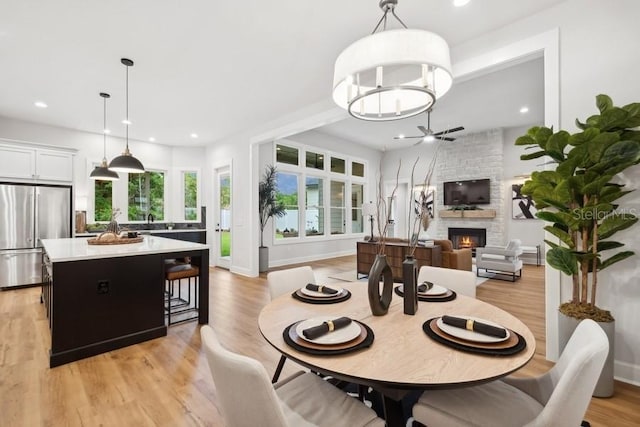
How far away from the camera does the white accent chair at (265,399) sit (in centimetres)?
85

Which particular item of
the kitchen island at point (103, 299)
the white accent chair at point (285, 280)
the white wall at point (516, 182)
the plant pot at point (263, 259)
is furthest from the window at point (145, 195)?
the white wall at point (516, 182)

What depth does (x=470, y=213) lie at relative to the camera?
746 centimetres

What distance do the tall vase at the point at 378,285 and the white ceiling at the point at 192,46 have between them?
2208 mm

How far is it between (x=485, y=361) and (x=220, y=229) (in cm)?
668

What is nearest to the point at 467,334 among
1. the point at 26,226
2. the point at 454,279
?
the point at 454,279

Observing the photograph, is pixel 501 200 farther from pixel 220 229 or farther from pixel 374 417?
pixel 374 417

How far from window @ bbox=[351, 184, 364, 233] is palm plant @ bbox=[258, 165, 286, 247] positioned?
121 inches

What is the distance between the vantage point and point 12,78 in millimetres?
3627

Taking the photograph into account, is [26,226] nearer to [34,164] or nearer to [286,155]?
[34,164]

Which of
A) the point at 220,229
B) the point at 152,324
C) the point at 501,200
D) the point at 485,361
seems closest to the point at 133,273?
the point at 152,324

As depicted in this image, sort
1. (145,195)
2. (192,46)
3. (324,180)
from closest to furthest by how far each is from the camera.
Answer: (192,46) → (145,195) → (324,180)

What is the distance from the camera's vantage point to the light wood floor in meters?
1.80

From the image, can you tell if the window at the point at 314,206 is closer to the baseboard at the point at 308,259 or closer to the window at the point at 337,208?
the window at the point at 337,208

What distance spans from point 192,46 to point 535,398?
12.5 feet
